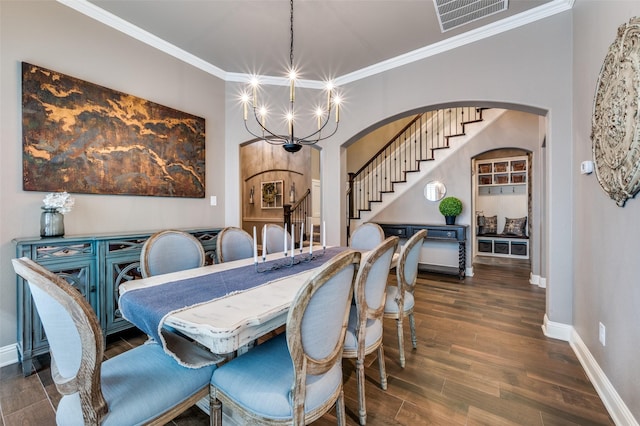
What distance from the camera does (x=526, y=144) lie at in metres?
4.52

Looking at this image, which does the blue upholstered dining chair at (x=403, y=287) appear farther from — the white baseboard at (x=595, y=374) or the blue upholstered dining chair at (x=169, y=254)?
the blue upholstered dining chair at (x=169, y=254)

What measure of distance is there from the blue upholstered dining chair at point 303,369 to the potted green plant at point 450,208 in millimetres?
4081

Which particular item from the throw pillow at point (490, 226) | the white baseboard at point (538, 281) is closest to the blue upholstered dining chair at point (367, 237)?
the white baseboard at point (538, 281)

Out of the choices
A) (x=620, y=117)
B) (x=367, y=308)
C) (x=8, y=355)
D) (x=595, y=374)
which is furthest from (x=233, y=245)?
(x=595, y=374)

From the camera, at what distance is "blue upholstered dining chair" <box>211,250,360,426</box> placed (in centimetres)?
104

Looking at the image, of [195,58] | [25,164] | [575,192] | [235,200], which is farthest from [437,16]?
[25,164]

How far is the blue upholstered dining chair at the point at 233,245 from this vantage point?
2404 millimetres

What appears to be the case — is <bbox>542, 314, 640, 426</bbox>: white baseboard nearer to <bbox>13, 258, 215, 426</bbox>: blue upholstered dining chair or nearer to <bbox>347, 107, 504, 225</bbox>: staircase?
<bbox>13, 258, 215, 426</bbox>: blue upholstered dining chair

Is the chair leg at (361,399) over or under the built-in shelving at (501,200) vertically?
under

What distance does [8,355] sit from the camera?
84.0 inches

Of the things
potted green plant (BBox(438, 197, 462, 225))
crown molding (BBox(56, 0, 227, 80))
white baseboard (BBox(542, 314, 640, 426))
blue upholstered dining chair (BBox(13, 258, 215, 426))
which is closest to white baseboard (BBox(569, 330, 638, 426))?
white baseboard (BBox(542, 314, 640, 426))

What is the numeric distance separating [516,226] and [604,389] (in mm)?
6061

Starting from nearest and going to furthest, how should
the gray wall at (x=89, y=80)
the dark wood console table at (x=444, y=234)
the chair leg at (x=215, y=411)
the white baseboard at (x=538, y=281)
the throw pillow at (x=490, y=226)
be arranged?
the chair leg at (x=215, y=411) < the gray wall at (x=89, y=80) < the white baseboard at (x=538, y=281) < the dark wood console table at (x=444, y=234) < the throw pillow at (x=490, y=226)

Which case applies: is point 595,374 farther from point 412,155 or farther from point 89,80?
point 89,80
